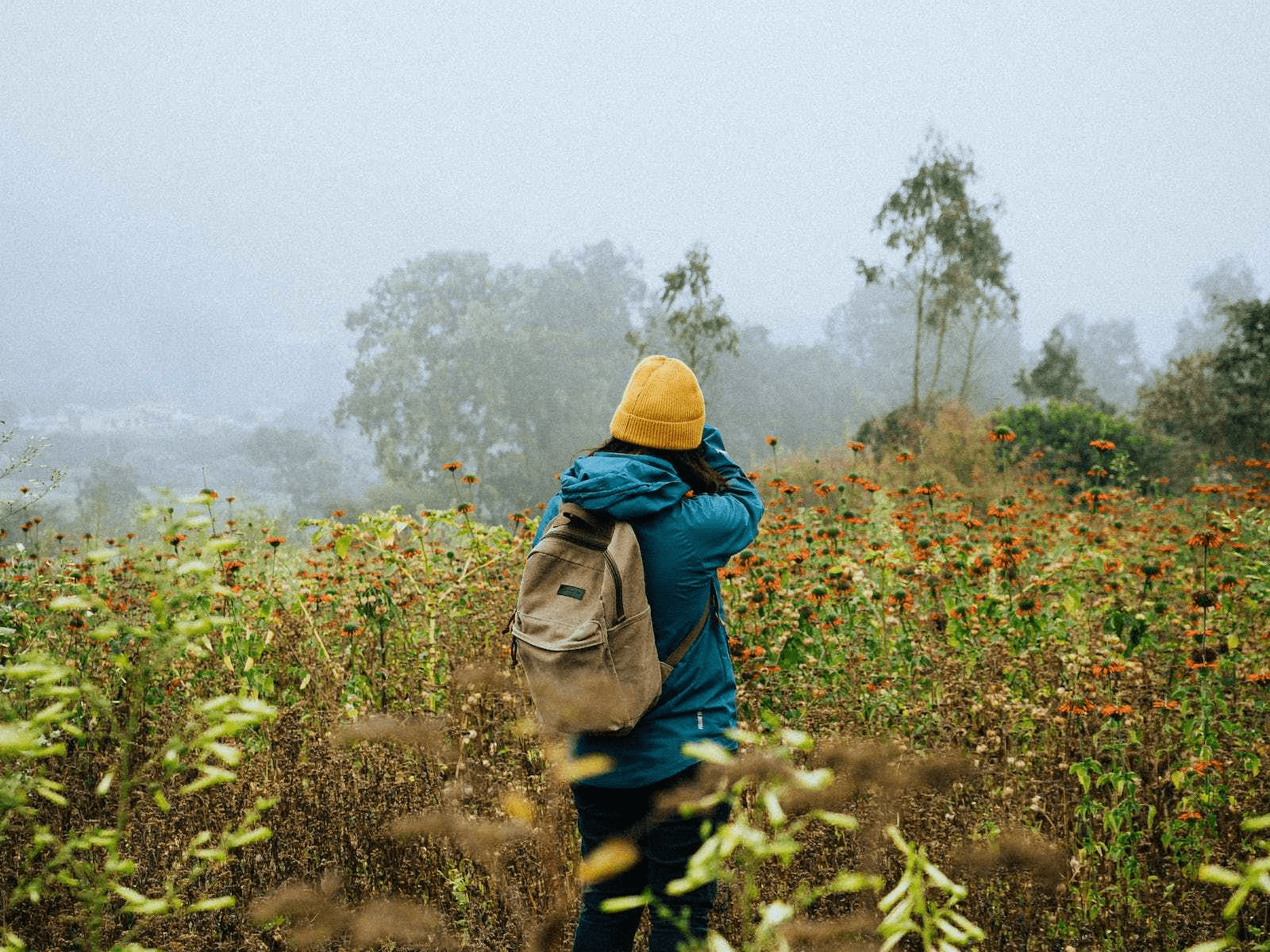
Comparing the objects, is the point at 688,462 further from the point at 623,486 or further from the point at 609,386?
the point at 609,386

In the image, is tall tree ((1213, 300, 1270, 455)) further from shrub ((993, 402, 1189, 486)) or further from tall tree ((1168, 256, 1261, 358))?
tall tree ((1168, 256, 1261, 358))

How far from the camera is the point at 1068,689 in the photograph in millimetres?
3021

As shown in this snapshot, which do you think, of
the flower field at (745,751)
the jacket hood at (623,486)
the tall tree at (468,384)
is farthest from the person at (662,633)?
the tall tree at (468,384)

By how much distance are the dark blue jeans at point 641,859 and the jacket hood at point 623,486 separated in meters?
0.58

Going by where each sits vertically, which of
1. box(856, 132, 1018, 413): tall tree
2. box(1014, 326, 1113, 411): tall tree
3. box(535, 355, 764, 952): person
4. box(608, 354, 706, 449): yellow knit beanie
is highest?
box(856, 132, 1018, 413): tall tree

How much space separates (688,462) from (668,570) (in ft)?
0.92

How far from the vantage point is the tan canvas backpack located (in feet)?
5.53

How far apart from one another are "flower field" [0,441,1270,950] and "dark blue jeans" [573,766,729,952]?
10cm

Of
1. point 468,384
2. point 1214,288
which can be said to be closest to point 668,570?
point 468,384

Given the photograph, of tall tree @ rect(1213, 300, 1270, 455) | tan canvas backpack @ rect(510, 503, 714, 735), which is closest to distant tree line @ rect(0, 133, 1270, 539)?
tall tree @ rect(1213, 300, 1270, 455)

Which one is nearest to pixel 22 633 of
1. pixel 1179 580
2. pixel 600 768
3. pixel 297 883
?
pixel 297 883

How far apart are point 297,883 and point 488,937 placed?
0.60m

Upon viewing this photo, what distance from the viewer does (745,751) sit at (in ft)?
8.23

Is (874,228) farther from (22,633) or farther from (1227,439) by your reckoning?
(22,633)
